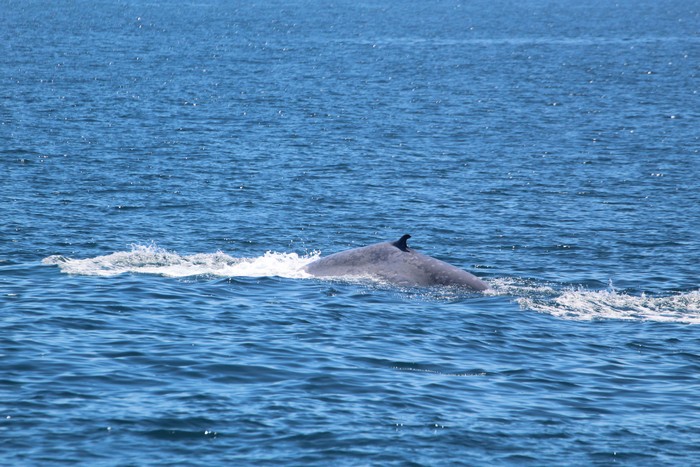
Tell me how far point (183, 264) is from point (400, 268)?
7590 mm

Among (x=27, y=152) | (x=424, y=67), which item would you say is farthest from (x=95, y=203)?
(x=424, y=67)

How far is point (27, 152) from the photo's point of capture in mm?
61500

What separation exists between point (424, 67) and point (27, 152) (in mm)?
72883

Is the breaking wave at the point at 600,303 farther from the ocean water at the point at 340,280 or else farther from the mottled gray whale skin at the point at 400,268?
the mottled gray whale skin at the point at 400,268

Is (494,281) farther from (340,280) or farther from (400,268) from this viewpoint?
(340,280)

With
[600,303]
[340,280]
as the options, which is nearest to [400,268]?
[340,280]

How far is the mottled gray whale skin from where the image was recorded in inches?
1328

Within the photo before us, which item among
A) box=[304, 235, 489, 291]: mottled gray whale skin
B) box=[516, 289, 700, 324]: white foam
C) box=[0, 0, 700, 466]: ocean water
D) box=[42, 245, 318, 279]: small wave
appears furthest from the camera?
box=[42, 245, 318, 279]: small wave

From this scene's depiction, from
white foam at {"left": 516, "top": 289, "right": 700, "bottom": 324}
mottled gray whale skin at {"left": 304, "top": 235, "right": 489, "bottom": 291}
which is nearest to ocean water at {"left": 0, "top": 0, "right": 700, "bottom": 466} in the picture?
white foam at {"left": 516, "top": 289, "right": 700, "bottom": 324}

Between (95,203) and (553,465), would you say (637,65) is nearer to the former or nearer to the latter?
(95,203)

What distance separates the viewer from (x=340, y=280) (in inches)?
1351

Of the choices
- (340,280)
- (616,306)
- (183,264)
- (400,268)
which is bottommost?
(616,306)

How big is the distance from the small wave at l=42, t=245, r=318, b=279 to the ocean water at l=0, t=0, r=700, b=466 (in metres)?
0.17

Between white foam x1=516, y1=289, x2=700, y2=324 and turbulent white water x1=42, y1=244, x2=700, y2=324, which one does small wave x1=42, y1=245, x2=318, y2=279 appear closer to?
turbulent white water x1=42, y1=244, x2=700, y2=324
